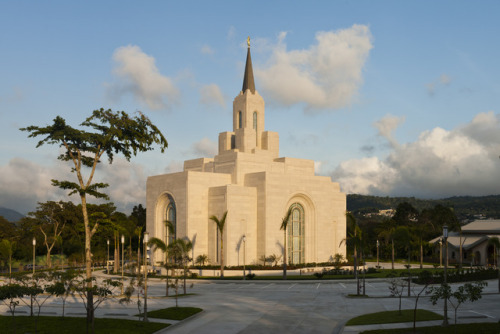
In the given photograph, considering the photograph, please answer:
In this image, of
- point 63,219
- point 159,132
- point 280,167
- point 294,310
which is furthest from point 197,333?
point 63,219

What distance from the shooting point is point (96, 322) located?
22.4 meters

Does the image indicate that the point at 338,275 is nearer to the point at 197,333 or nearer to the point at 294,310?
the point at 294,310

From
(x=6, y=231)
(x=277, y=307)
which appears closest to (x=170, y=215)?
(x=6, y=231)

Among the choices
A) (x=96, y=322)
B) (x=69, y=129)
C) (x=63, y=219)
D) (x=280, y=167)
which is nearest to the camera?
(x=96, y=322)

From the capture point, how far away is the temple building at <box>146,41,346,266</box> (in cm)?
5559

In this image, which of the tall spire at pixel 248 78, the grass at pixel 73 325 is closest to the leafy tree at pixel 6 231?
the tall spire at pixel 248 78

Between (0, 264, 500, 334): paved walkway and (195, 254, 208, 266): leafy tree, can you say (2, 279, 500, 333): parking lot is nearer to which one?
(0, 264, 500, 334): paved walkway

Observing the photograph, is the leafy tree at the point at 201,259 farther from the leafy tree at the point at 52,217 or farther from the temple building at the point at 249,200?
the leafy tree at the point at 52,217

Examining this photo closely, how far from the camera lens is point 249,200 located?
5638cm

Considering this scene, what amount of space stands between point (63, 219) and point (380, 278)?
51.0 m

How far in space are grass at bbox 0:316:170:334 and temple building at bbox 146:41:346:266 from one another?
103 feet

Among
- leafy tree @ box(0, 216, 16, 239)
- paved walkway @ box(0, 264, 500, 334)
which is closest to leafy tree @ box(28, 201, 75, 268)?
leafy tree @ box(0, 216, 16, 239)

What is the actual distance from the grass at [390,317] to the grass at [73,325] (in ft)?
27.4

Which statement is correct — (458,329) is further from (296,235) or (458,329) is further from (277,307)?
(296,235)
